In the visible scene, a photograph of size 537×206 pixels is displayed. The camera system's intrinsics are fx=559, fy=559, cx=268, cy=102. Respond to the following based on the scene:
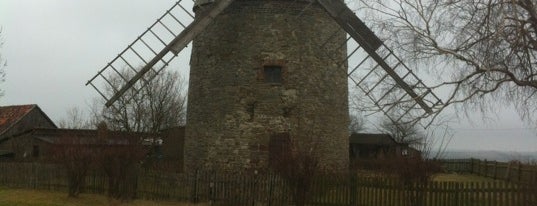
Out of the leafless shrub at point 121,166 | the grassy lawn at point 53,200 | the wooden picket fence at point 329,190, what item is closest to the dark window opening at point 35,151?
the grassy lawn at point 53,200

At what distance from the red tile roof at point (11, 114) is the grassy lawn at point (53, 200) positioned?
24436mm

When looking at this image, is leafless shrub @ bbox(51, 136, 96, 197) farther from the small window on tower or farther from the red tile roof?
the red tile roof

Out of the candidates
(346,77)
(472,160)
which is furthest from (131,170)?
(472,160)

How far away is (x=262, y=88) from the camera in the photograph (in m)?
18.3

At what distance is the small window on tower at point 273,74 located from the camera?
60.6 feet

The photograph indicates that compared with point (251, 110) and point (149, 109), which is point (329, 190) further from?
point (149, 109)

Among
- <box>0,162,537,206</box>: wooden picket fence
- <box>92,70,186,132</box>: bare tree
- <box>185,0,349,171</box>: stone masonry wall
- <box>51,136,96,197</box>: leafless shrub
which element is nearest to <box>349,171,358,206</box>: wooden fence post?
<box>0,162,537,206</box>: wooden picket fence

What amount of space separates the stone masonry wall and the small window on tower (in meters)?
0.21

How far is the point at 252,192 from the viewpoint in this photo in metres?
15.6

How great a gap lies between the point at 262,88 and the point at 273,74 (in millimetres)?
637

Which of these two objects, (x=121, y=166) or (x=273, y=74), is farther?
(x=273, y=74)

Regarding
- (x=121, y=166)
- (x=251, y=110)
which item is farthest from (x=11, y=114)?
(x=251, y=110)

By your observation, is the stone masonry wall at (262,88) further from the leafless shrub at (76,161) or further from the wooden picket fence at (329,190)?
the leafless shrub at (76,161)

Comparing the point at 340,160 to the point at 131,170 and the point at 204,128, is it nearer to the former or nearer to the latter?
the point at 204,128
